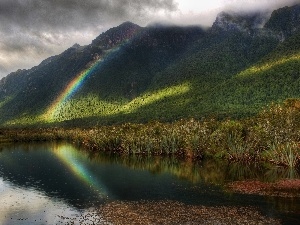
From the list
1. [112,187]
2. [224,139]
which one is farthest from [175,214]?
[224,139]

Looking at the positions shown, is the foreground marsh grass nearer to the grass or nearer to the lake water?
the lake water

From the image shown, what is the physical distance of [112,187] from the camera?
78750 millimetres

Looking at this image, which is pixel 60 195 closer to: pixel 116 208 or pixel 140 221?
pixel 116 208

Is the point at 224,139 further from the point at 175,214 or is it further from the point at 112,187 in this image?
the point at 175,214

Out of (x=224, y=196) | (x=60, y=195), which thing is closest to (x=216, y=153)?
(x=224, y=196)

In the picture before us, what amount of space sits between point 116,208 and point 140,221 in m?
9.58

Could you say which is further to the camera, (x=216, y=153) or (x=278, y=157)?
(x=216, y=153)

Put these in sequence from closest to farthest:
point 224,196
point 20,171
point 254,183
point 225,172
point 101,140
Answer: point 224,196 → point 254,183 → point 225,172 → point 20,171 → point 101,140

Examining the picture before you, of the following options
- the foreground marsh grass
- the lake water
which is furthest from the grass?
the foreground marsh grass

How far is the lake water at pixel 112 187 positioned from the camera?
5606 centimetres

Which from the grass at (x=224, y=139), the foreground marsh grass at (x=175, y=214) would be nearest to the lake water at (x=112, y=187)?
the foreground marsh grass at (x=175, y=214)

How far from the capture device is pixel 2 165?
11894 cm

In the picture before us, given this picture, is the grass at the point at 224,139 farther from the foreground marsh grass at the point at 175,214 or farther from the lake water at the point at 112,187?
the foreground marsh grass at the point at 175,214

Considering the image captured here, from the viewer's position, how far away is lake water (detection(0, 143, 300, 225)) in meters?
56.1
